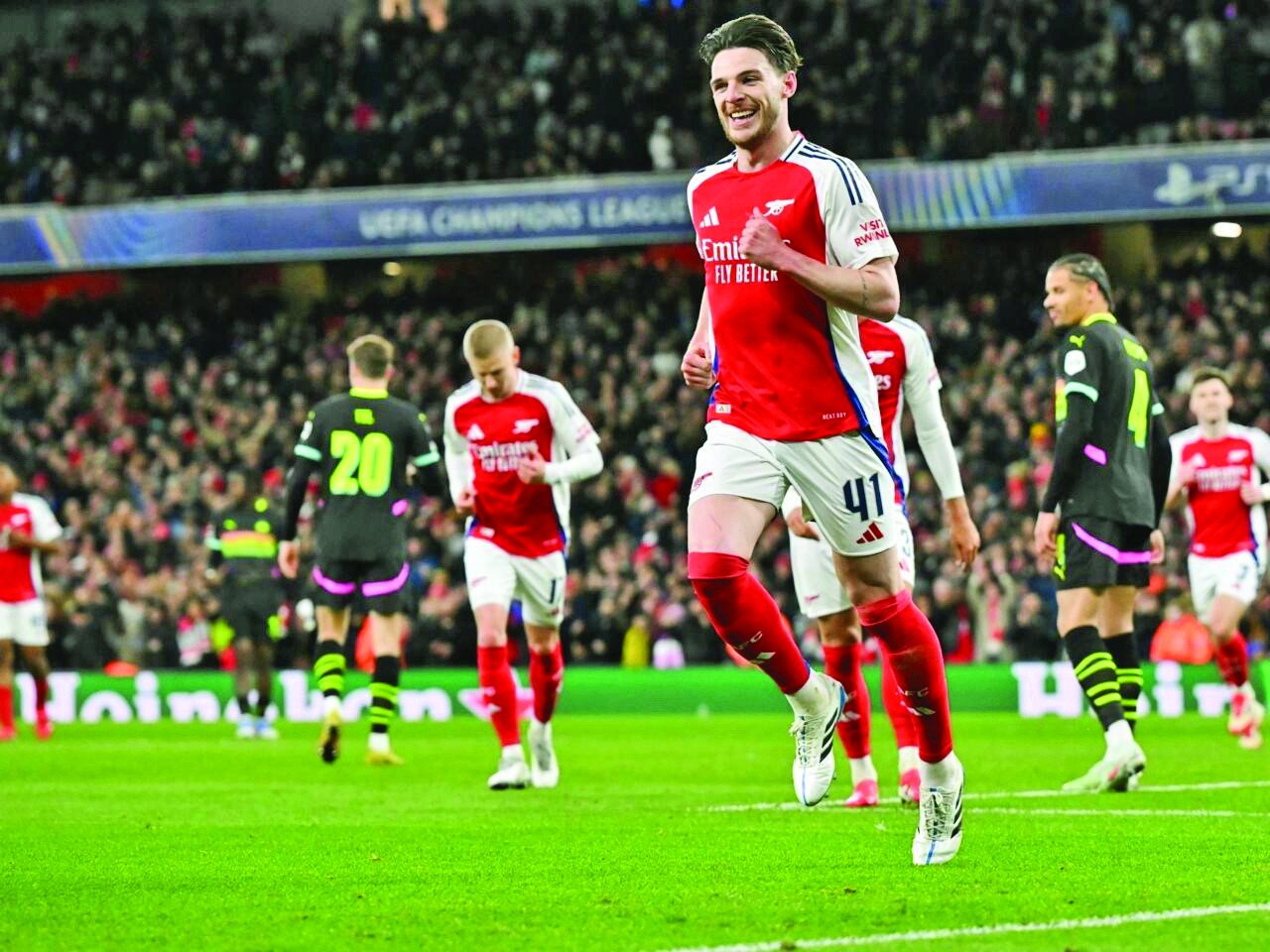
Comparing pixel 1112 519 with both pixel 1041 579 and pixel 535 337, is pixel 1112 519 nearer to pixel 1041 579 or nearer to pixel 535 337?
pixel 1041 579

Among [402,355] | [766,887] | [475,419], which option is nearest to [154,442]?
[402,355]

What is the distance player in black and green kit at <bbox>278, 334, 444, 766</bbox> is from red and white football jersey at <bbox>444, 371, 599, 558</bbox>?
5.28ft

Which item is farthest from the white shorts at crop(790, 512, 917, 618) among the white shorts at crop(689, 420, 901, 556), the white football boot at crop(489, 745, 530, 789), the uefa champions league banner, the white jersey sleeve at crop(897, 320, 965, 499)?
the uefa champions league banner

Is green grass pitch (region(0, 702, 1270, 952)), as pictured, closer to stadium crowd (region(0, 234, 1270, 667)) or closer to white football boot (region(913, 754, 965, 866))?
white football boot (region(913, 754, 965, 866))

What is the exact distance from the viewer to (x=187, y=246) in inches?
1250

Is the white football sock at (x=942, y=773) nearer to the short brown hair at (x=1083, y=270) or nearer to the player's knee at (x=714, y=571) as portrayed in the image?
the player's knee at (x=714, y=571)

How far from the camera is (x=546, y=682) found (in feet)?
34.7

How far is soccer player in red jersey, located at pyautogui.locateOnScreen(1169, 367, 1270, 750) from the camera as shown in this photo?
527 inches

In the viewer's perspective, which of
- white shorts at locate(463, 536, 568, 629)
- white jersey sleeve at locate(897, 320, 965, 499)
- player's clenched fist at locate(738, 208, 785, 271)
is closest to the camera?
player's clenched fist at locate(738, 208, 785, 271)

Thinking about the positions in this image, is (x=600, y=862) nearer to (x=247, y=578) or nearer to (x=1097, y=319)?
(x=1097, y=319)

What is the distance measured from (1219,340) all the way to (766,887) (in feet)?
67.8

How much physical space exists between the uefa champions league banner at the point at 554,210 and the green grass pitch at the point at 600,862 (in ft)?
56.4

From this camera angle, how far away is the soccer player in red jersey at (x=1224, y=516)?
1338cm

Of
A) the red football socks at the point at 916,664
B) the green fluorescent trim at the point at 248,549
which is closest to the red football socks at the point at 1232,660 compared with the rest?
the green fluorescent trim at the point at 248,549
